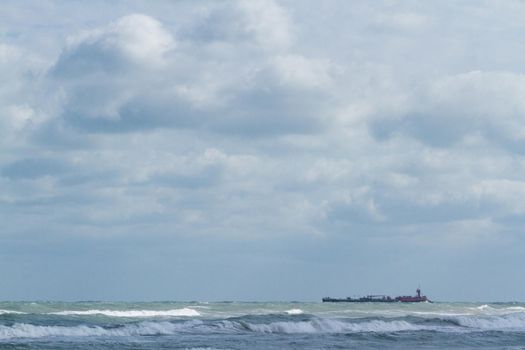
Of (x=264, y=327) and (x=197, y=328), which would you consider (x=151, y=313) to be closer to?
(x=264, y=327)

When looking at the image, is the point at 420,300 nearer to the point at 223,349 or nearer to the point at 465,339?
the point at 465,339

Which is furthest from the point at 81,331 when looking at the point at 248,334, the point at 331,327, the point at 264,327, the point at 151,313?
the point at 151,313

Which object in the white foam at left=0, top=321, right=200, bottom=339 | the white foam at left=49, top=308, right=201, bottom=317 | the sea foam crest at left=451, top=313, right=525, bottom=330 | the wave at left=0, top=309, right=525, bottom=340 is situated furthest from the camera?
the white foam at left=49, top=308, right=201, bottom=317

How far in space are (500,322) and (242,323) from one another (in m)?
21.2

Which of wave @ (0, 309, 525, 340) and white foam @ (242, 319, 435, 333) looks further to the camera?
white foam @ (242, 319, 435, 333)

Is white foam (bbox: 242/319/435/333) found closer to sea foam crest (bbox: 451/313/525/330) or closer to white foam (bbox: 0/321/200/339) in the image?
sea foam crest (bbox: 451/313/525/330)

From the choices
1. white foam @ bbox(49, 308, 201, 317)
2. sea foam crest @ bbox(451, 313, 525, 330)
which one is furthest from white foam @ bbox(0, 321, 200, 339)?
white foam @ bbox(49, 308, 201, 317)

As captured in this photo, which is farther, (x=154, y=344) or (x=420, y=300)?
(x=420, y=300)

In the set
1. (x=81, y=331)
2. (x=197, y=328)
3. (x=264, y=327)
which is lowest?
(x=81, y=331)

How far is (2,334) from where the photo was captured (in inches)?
1555

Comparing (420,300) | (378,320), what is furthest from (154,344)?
(420,300)

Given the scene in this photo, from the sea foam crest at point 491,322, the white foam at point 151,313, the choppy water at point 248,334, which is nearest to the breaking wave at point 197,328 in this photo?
the choppy water at point 248,334

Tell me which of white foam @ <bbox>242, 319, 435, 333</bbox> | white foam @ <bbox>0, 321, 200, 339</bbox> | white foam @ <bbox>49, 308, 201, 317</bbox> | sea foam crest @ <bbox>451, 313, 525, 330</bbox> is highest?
white foam @ <bbox>49, 308, 201, 317</bbox>

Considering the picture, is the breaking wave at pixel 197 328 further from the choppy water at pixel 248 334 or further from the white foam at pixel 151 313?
the white foam at pixel 151 313
